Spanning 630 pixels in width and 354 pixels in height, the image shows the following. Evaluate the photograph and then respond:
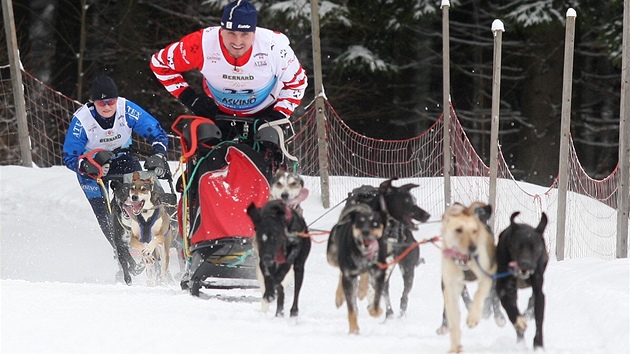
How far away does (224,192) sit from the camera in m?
6.68

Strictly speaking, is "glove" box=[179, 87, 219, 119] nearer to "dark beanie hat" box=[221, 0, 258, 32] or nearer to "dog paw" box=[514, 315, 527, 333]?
"dark beanie hat" box=[221, 0, 258, 32]

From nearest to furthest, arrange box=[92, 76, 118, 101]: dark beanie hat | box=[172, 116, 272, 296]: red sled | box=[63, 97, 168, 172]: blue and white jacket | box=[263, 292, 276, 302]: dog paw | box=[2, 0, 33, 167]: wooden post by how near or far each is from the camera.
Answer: box=[263, 292, 276, 302]: dog paw → box=[172, 116, 272, 296]: red sled → box=[92, 76, 118, 101]: dark beanie hat → box=[63, 97, 168, 172]: blue and white jacket → box=[2, 0, 33, 167]: wooden post

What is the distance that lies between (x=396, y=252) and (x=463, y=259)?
901mm

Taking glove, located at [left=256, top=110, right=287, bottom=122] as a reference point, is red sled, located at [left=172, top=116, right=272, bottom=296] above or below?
below

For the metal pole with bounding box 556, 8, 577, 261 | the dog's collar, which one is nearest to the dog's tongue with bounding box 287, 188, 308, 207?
the dog's collar

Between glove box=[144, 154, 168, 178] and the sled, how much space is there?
140 centimetres

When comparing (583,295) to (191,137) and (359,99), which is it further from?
(359,99)

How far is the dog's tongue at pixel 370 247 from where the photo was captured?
190 inches

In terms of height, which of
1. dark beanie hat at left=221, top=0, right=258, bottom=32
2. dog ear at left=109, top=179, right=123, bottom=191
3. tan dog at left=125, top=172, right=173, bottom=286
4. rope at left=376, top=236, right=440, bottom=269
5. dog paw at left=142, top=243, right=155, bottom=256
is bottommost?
dog paw at left=142, top=243, right=155, bottom=256

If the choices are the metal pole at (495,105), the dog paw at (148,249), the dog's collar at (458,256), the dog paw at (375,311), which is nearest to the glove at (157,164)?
the dog paw at (148,249)

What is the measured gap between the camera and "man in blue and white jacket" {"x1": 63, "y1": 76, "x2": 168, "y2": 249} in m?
8.60

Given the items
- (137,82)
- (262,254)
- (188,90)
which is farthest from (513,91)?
(262,254)

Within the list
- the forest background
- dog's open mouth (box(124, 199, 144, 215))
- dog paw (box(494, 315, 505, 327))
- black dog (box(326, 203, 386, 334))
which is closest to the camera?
black dog (box(326, 203, 386, 334))

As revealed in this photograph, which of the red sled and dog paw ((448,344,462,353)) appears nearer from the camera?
dog paw ((448,344,462,353))
